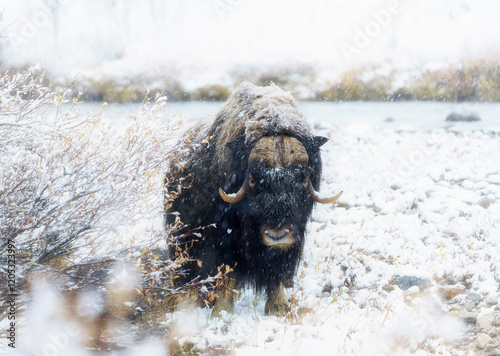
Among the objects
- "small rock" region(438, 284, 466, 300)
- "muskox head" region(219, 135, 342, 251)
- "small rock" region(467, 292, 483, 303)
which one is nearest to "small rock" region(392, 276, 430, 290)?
Result: "small rock" region(438, 284, 466, 300)

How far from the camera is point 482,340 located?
9.46 ft

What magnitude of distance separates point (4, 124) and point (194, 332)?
72.1 inches

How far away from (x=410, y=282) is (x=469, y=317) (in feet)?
2.20

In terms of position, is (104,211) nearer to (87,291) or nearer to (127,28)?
(87,291)

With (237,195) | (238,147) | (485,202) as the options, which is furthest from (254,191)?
(485,202)

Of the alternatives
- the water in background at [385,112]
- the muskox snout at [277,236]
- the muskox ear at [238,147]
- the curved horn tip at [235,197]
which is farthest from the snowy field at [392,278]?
the water in background at [385,112]

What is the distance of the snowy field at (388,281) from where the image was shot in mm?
3023

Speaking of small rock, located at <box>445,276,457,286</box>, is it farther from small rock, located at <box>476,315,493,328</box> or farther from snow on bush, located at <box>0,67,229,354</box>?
snow on bush, located at <box>0,67,229,354</box>

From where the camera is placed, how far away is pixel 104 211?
2.89 meters

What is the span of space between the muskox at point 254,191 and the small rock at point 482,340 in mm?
1292

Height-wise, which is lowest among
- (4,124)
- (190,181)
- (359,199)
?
(359,199)

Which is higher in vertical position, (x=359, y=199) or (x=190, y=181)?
(x=190, y=181)

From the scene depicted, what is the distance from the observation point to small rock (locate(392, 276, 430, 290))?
3791 mm

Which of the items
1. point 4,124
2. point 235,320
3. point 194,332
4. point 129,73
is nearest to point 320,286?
point 235,320
